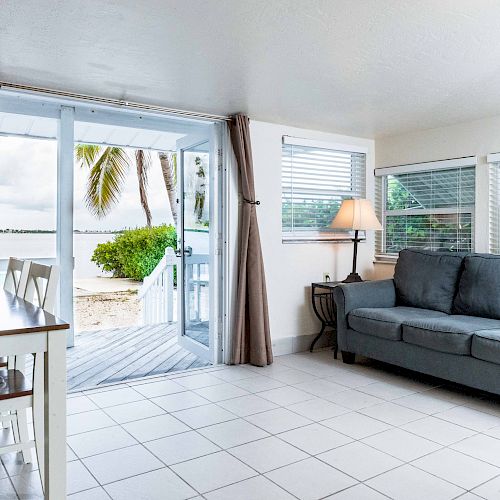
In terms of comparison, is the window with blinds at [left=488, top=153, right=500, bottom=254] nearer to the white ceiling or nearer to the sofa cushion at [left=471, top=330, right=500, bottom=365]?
the white ceiling

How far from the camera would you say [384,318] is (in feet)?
12.8

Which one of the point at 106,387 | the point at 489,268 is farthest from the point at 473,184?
the point at 106,387

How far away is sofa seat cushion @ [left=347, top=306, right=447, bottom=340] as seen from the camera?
380cm

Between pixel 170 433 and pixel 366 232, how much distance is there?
3314 mm

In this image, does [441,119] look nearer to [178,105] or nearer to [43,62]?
[178,105]

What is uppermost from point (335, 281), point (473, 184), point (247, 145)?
point (247, 145)

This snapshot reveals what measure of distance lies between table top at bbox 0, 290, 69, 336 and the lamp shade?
3.10 m

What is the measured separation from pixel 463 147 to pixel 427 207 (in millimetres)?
679

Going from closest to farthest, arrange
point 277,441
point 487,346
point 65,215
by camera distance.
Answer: point 277,441 → point 487,346 → point 65,215

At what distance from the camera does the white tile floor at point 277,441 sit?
2.20 meters

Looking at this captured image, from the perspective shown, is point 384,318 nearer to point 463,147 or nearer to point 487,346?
point 487,346

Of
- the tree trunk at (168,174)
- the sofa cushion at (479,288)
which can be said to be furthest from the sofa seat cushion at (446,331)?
the tree trunk at (168,174)

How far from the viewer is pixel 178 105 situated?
394 cm

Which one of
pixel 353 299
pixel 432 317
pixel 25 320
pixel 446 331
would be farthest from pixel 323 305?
pixel 25 320
